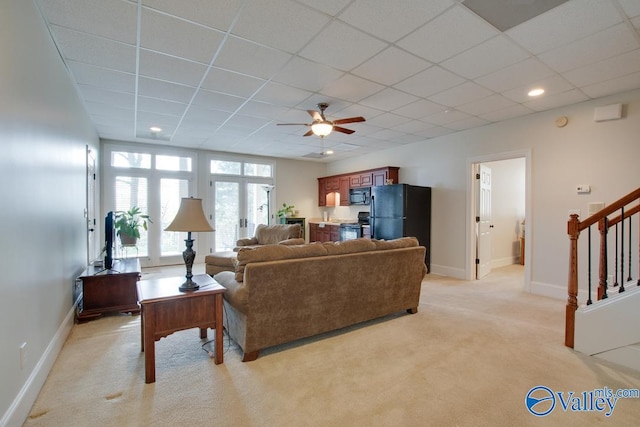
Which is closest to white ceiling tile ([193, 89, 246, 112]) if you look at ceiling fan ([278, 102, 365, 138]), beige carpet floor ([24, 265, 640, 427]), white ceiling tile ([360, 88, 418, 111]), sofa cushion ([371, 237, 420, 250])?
ceiling fan ([278, 102, 365, 138])

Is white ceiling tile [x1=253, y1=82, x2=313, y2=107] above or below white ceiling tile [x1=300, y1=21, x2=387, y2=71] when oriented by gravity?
below

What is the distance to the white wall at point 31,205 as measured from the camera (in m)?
1.60

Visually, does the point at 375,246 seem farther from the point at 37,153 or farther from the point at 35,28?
the point at 35,28

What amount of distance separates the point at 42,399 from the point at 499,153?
590 centimetres

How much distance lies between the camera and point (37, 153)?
210 cm

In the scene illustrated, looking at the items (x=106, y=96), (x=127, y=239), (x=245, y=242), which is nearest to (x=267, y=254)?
(x=245, y=242)

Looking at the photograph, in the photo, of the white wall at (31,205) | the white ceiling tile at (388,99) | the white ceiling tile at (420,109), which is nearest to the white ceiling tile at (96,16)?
the white wall at (31,205)

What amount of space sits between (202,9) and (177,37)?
1.59ft

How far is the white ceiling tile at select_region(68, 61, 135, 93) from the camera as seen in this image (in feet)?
9.88

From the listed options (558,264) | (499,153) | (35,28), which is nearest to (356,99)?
(499,153)

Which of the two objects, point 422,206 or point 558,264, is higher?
point 422,206

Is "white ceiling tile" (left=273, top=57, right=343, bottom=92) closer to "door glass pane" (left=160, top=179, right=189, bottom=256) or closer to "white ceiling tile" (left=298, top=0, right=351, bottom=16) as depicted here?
"white ceiling tile" (left=298, top=0, right=351, bottom=16)

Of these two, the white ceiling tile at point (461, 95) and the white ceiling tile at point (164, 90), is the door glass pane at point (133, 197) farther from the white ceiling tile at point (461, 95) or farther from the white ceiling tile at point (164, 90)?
the white ceiling tile at point (461, 95)

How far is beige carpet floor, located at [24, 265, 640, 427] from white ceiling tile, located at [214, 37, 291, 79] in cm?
271
